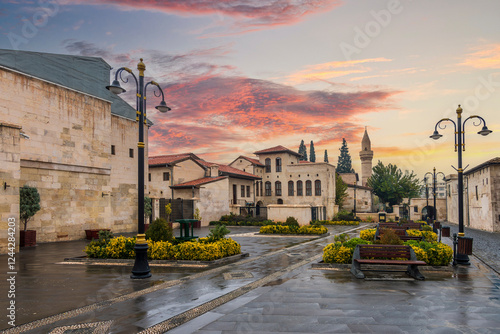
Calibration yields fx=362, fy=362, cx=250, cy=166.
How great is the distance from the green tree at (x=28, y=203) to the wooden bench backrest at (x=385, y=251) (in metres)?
16.4

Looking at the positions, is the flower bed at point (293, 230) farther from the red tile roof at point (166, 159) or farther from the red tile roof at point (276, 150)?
the red tile roof at point (276, 150)

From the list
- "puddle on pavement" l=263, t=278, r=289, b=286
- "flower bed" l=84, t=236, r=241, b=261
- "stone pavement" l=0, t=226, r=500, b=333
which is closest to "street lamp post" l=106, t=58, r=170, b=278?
"stone pavement" l=0, t=226, r=500, b=333

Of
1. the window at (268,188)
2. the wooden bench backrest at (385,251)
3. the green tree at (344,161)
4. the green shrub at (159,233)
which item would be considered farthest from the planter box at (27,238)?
the green tree at (344,161)

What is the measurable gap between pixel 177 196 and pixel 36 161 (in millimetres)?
19935

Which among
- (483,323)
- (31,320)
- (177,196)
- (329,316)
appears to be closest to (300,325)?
(329,316)

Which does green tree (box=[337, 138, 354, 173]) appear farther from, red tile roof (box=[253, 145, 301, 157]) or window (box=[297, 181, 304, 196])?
window (box=[297, 181, 304, 196])

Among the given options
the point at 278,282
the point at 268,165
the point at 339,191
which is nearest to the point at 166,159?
the point at 268,165

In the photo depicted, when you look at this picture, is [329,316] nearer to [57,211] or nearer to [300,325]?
[300,325]

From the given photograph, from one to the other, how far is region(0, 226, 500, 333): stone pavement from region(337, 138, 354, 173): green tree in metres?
82.1

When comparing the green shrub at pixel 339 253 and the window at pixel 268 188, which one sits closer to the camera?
the green shrub at pixel 339 253

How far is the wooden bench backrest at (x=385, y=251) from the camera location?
1076 cm

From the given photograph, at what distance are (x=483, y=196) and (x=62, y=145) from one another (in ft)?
119

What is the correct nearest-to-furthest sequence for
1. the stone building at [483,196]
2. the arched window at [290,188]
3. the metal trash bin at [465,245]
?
the metal trash bin at [465,245] < the stone building at [483,196] < the arched window at [290,188]

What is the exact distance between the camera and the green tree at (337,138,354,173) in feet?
302
